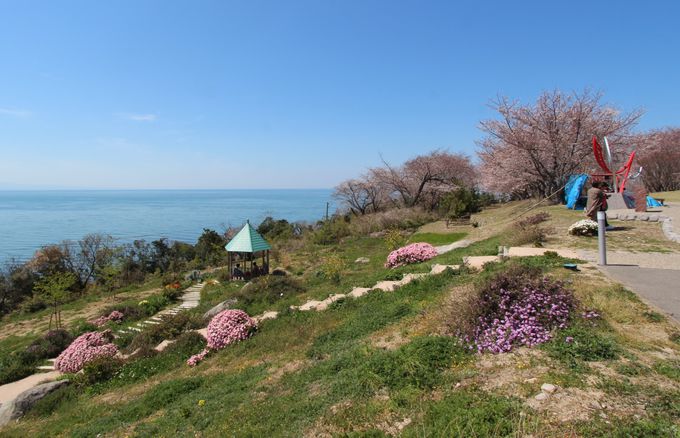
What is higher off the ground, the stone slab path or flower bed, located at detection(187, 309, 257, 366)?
flower bed, located at detection(187, 309, 257, 366)

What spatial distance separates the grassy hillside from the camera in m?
3.20

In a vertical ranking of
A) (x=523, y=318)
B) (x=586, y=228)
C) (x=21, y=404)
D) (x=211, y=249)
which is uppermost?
(x=586, y=228)

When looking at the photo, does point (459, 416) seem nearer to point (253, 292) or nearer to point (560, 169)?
point (253, 292)

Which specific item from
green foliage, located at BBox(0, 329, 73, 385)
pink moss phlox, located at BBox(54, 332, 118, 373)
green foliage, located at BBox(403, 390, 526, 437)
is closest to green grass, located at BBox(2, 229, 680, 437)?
green foliage, located at BBox(403, 390, 526, 437)

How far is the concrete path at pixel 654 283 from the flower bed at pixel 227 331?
26.5 ft

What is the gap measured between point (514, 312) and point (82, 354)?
11036mm

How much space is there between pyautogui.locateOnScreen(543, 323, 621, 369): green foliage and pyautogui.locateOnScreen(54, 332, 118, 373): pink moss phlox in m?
10.2

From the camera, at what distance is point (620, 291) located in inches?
239

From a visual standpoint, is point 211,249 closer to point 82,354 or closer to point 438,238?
point 438,238

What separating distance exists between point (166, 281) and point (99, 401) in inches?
613

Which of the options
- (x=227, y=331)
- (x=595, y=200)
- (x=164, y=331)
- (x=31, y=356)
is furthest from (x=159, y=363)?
(x=595, y=200)

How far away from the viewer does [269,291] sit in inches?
501

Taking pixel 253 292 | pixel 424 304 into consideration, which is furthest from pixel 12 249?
pixel 424 304

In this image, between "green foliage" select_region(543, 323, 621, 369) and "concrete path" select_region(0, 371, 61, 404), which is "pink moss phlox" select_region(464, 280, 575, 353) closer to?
"green foliage" select_region(543, 323, 621, 369)
